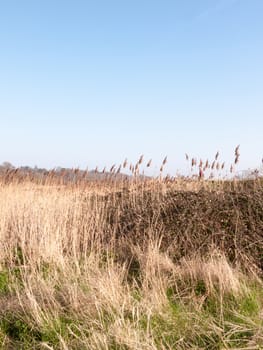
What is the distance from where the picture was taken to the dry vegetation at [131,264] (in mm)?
2844

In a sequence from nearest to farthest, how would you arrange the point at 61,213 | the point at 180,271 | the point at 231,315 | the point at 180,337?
the point at 180,337
the point at 231,315
the point at 180,271
the point at 61,213

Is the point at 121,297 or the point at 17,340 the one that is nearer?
the point at 17,340

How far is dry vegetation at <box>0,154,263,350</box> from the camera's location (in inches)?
112

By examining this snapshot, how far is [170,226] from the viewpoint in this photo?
18.3 ft

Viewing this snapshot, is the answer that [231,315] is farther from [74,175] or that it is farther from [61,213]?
[74,175]

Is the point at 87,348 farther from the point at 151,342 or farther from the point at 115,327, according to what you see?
the point at 151,342

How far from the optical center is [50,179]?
7.48 meters

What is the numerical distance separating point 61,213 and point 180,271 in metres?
2.54

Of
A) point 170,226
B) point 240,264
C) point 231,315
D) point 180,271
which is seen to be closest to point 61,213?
point 170,226

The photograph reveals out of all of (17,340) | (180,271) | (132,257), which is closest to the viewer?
Answer: (17,340)

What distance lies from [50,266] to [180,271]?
1.60 meters

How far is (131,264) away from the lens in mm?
4898

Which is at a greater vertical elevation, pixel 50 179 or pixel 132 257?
pixel 50 179

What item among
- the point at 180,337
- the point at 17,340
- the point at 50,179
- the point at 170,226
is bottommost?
the point at 17,340
